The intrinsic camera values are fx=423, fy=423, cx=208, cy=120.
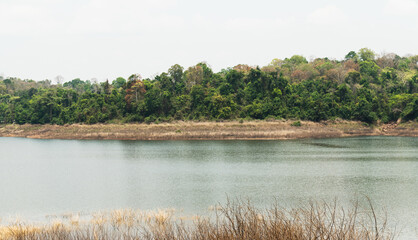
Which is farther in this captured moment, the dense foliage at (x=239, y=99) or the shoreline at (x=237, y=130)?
the dense foliage at (x=239, y=99)

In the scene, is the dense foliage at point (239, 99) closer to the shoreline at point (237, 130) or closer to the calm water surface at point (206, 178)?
the shoreline at point (237, 130)

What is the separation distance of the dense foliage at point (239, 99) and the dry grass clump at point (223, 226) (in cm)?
4878

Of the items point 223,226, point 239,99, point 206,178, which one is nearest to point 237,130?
point 239,99

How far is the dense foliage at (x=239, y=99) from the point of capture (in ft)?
214

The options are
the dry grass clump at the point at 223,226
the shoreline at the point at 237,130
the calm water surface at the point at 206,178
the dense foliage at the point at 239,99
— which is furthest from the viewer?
the dense foliage at the point at 239,99

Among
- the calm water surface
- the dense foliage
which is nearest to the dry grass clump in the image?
the calm water surface

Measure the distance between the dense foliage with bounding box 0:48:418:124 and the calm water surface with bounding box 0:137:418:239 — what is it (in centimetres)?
1831

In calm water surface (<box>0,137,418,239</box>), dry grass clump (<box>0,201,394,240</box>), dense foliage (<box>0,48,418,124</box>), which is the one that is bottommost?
calm water surface (<box>0,137,418,239</box>)

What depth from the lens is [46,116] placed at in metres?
78.1

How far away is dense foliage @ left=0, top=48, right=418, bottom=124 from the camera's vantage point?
214 ft

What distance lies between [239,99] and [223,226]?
6198 centimetres

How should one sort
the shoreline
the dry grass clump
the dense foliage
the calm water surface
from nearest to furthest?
the dry grass clump, the calm water surface, the shoreline, the dense foliage

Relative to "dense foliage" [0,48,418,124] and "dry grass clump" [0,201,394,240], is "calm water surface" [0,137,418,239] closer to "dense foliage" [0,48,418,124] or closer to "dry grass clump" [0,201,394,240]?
"dry grass clump" [0,201,394,240]

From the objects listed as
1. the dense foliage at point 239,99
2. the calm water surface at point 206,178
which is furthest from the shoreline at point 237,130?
the calm water surface at point 206,178
